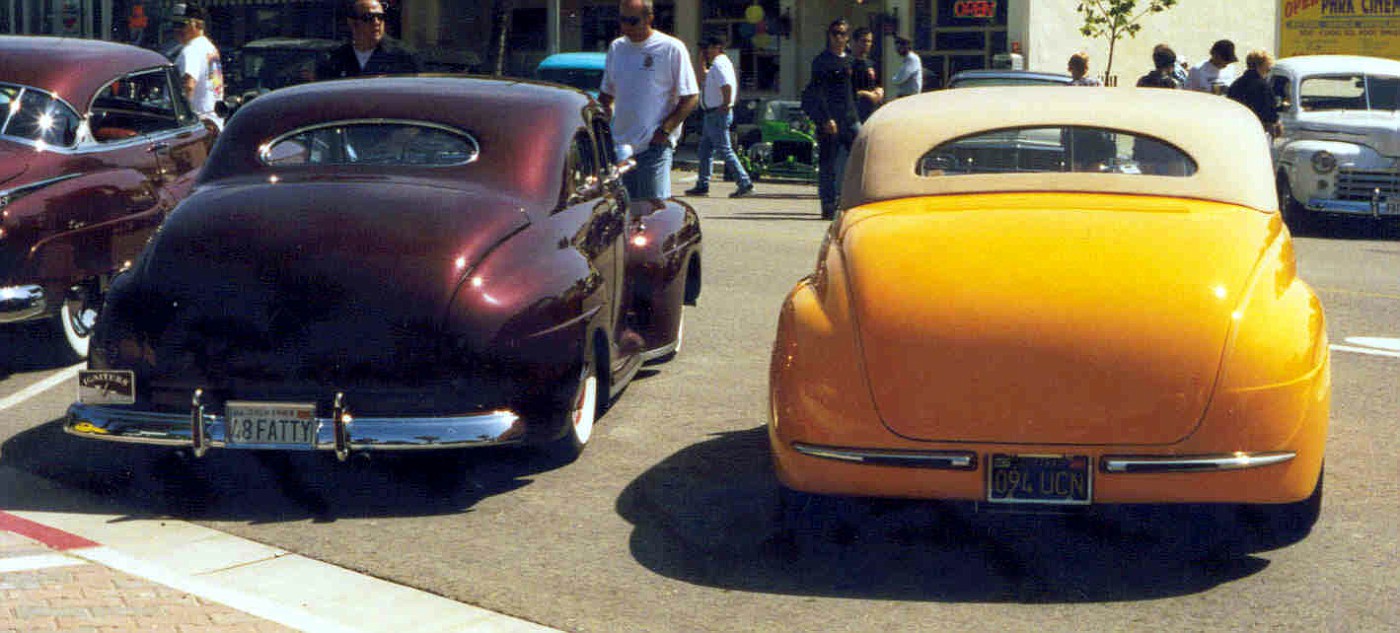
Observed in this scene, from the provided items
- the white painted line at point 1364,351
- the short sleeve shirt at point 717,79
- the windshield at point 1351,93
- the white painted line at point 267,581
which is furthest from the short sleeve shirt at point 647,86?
the windshield at point 1351,93

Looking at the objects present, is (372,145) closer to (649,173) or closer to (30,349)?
(30,349)

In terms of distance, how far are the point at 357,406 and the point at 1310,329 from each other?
309cm

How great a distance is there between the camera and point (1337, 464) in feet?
23.1

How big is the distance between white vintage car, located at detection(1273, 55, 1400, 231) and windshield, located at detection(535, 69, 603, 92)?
12.3m

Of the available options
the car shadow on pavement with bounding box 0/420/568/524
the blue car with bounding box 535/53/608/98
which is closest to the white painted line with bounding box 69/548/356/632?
the car shadow on pavement with bounding box 0/420/568/524

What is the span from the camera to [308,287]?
6.28 meters

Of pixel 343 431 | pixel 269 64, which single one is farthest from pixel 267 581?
pixel 269 64

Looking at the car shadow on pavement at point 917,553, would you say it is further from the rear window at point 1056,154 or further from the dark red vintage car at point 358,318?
the rear window at point 1056,154

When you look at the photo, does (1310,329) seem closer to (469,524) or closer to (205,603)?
(469,524)

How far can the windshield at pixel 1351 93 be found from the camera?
59.8 ft

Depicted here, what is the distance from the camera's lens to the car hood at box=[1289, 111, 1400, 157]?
56.7ft

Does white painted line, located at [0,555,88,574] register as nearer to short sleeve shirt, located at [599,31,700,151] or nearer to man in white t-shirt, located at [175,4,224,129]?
short sleeve shirt, located at [599,31,700,151]

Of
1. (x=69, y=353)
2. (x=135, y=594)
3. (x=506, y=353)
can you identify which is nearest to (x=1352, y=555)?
(x=506, y=353)

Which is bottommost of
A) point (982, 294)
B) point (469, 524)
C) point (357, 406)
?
point (469, 524)
